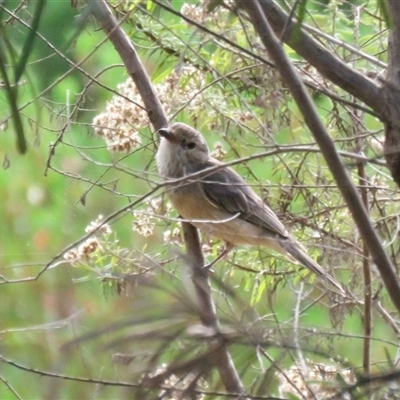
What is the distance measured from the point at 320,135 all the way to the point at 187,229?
118cm

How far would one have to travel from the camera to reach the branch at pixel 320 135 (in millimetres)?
732

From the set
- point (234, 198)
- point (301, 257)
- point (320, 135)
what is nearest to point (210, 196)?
point (234, 198)

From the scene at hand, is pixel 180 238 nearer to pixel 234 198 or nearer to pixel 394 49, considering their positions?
pixel 234 198

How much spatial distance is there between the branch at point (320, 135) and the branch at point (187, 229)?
16cm

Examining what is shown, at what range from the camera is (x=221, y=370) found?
95cm

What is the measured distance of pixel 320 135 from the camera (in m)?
0.77

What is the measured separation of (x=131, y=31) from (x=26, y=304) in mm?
911

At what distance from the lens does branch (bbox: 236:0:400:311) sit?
2.40 ft

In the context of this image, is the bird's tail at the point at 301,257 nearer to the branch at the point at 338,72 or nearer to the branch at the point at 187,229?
the branch at the point at 187,229

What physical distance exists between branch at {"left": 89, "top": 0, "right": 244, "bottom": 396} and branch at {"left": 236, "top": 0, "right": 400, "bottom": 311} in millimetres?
156

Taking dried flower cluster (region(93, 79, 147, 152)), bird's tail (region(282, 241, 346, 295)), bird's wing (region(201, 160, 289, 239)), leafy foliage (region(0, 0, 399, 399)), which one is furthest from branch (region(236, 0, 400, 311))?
bird's wing (region(201, 160, 289, 239))

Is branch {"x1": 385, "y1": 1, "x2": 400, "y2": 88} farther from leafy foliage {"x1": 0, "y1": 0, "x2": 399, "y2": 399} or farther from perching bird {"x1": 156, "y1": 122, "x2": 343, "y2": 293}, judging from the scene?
perching bird {"x1": 156, "y1": 122, "x2": 343, "y2": 293}

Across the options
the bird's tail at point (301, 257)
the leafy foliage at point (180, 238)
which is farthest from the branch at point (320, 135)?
the bird's tail at point (301, 257)

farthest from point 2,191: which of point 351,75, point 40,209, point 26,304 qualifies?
point 351,75
